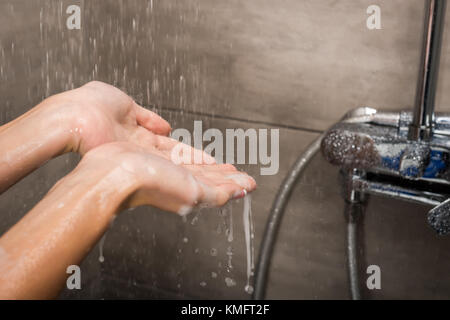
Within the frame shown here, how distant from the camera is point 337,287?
93 cm

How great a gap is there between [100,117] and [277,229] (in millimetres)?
424

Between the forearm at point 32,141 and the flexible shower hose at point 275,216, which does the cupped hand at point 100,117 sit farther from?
the flexible shower hose at point 275,216

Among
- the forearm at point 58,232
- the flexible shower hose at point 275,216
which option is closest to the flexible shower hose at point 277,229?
the flexible shower hose at point 275,216

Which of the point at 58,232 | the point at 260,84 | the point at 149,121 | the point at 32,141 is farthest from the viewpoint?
the point at 260,84

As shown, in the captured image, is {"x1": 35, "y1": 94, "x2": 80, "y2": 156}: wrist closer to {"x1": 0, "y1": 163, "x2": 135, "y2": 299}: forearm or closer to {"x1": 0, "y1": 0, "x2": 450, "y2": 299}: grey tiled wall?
{"x1": 0, "y1": 163, "x2": 135, "y2": 299}: forearm

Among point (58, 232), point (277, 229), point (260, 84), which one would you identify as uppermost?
point (260, 84)

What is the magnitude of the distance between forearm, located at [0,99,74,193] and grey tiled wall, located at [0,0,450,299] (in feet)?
0.82

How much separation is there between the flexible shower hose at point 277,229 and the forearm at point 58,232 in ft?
1.13

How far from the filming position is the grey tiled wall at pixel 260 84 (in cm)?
78

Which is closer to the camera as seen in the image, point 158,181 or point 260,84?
point 158,181

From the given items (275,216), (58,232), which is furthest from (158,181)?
(275,216)

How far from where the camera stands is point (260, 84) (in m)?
0.86

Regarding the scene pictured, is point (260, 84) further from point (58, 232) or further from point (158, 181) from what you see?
point (58, 232)
